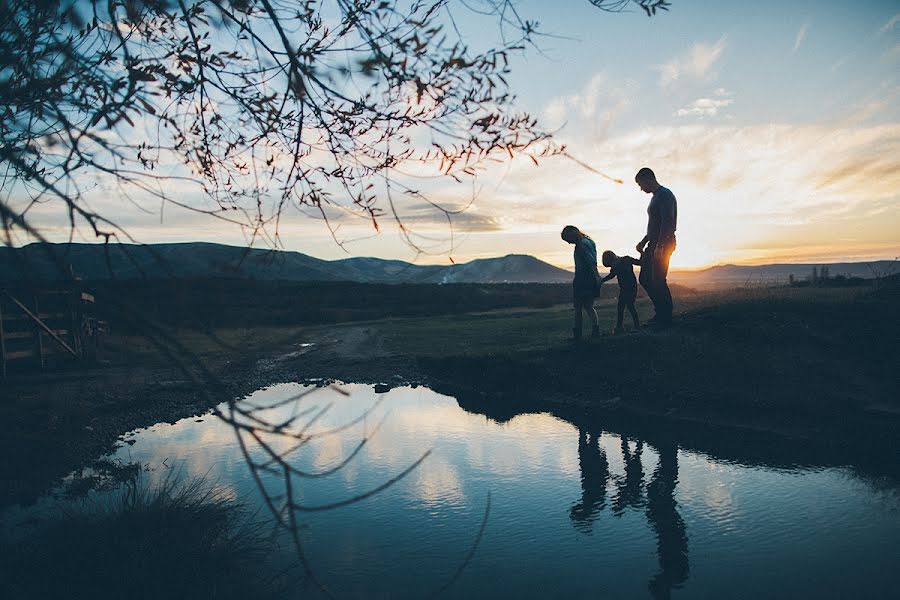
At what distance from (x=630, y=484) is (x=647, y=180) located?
5629 millimetres

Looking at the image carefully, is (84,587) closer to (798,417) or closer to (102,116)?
(102,116)

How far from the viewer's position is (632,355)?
10.5m

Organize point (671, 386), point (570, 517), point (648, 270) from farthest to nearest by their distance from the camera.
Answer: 1. point (648, 270)
2. point (671, 386)
3. point (570, 517)

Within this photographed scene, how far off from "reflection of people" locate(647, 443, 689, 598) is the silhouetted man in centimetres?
363

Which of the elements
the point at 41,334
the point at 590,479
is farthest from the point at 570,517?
the point at 41,334

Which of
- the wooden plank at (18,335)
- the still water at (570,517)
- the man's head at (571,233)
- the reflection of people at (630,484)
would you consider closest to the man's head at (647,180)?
the man's head at (571,233)

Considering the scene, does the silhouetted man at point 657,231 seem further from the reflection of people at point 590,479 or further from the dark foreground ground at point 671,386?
the reflection of people at point 590,479

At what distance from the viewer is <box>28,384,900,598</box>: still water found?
463 centimetres

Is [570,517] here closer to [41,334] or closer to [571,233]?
[571,233]

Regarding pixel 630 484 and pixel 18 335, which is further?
pixel 18 335

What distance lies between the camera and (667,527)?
18.1 ft

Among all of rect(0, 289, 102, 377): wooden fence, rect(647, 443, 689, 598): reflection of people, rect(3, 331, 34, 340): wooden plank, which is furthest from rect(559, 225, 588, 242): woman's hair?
rect(3, 331, 34, 340): wooden plank

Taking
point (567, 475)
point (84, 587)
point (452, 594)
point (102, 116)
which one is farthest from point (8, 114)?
point (567, 475)

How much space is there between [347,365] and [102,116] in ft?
43.5
